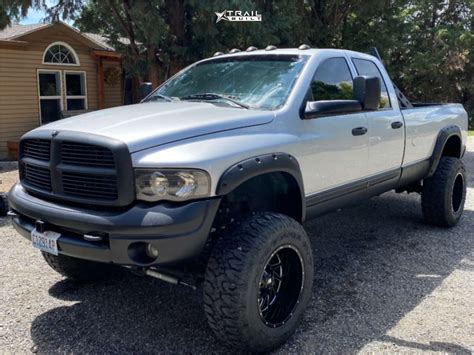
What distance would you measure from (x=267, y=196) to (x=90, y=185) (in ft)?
4.42

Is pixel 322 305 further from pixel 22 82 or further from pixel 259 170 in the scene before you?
pixel 22 82

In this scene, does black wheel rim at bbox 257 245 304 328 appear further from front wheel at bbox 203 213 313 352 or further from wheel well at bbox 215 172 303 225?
wheel well at bbox 215 172 303 225

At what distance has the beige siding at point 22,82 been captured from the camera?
13.5 metres

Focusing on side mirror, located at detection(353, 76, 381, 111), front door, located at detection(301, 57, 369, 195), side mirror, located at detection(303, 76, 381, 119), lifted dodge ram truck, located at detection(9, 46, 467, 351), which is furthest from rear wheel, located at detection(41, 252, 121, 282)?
side mirror, located at detection(353, 76, 381, 111)

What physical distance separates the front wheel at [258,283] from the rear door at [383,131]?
1.55 m

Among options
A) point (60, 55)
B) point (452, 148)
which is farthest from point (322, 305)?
point (60, 55)

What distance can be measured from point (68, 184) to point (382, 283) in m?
2.77

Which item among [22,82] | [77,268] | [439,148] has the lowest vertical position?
[77,268]

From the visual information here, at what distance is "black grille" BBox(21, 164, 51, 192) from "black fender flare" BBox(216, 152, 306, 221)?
1184 millimetres

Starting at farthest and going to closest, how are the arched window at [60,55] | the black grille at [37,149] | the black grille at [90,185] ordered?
the arched window at [60,55] → the black grille at [37,149] → the black grille at [90,185]

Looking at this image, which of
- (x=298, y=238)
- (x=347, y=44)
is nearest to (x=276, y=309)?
(x=298, y=238)

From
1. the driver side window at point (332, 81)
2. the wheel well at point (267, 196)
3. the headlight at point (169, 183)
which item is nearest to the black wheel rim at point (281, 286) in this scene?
the wheel well at point (267, 196)

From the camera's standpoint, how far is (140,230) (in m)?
2.74

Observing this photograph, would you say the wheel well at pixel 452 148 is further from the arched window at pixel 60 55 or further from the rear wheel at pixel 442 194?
the arched window at pixel 60 55
